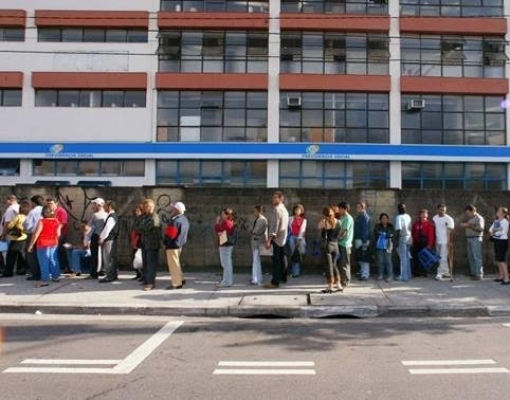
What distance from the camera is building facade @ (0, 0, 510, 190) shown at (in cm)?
3038

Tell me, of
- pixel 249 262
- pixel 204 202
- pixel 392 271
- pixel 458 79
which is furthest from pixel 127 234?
pixel 458 79

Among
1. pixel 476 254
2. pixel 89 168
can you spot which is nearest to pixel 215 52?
pixel 89 168

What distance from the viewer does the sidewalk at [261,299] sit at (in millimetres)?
9375

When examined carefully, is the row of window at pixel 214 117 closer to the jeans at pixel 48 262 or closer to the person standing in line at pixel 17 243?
the person standing in line at pixel 17 243

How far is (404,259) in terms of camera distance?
1216cm

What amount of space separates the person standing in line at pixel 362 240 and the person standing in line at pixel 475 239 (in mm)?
2251

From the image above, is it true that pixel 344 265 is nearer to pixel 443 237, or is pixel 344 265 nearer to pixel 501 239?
pixel 443 237

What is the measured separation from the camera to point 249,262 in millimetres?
13133

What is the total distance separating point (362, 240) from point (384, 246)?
504mm

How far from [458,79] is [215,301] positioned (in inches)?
1026

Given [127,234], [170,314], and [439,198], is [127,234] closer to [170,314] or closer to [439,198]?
[170,314]

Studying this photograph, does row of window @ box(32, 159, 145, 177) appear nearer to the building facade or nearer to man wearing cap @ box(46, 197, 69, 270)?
the building facade

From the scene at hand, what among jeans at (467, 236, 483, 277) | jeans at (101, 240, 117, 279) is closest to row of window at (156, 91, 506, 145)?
jeans at (467, 236, 483, 277)

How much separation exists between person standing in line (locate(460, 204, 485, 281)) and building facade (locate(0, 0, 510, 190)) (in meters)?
18.0
